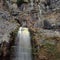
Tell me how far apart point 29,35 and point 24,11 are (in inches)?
128

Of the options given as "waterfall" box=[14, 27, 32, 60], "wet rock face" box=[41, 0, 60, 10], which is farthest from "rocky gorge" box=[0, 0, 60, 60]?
"waterfall" box=[14, 27, 32, 60]

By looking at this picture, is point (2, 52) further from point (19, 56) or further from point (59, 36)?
point (59, 36)

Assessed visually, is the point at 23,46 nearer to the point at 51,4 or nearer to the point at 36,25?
the point at 36,25

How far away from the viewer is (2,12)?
41.2ft

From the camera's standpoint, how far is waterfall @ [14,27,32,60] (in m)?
10.6

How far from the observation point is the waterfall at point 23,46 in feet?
34.8

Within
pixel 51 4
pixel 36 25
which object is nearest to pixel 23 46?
pixel 36 25

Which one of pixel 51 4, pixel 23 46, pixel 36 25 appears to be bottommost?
pixel 23 46

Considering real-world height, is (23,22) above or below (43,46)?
above

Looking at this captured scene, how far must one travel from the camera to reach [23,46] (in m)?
10.7

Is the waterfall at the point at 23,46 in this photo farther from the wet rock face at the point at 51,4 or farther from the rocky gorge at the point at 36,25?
Answer: the wet rock face at the point at 51,4

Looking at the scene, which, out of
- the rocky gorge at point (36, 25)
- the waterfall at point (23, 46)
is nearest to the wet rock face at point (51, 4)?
the rocky gorge at point (36, 25)

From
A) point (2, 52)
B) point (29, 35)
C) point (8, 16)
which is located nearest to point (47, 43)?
point (29, 35)

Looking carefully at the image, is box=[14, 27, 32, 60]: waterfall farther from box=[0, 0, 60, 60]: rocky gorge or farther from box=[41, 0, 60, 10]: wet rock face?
box=[41, 0, 60, 10]: wet rock face
